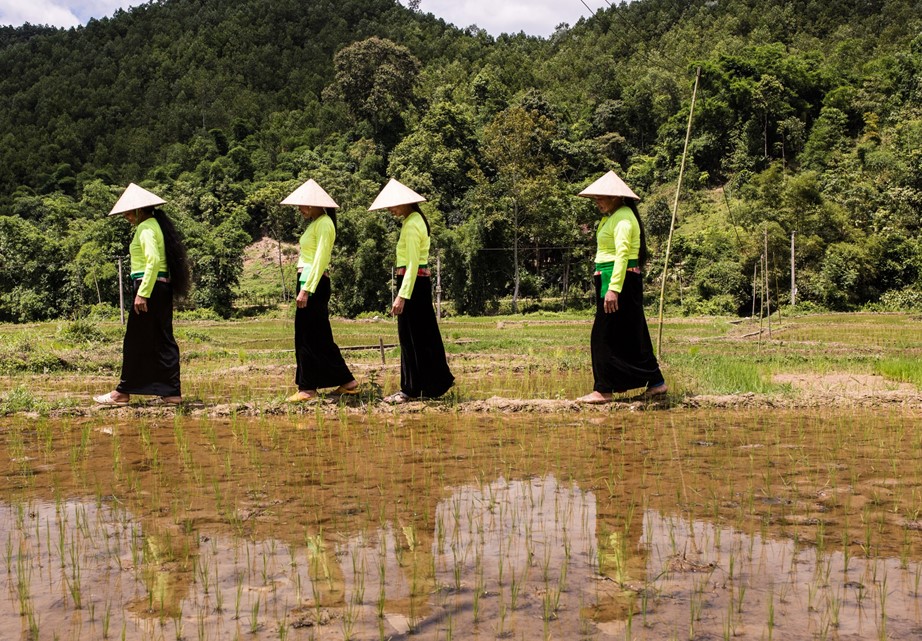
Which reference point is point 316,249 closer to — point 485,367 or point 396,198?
point 396,198

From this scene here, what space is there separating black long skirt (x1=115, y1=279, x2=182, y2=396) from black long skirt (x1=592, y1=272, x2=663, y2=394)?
4.01 m

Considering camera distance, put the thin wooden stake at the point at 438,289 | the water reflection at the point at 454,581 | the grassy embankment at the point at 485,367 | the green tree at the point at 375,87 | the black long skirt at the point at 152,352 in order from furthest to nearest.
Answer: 1. the green tree at the point at 375,87
2. the thin wooden stake at the point at 438,289
3. the grassy embankment at the point at 485,367
4. the black long skirt at the point at 152,352
5. the water reflection at the point at 454,581

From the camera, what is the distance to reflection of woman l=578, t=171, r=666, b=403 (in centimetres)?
806

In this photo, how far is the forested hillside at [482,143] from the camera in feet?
139

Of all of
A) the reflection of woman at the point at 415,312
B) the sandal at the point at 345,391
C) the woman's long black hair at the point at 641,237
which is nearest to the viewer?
the woman's long black hair at the point at 641,237

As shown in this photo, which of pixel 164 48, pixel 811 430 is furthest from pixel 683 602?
pixel 164 48

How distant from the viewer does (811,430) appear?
6.92 meters

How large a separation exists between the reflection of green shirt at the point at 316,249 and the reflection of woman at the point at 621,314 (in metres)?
2.44

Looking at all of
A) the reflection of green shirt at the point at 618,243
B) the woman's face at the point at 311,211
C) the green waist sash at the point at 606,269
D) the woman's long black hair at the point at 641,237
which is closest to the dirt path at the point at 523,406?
the green waist sash at the point at 606,269

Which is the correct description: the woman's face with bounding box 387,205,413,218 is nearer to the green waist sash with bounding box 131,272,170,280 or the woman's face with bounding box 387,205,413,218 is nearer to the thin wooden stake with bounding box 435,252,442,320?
the green waist sash with bounding box 131,272,170,280

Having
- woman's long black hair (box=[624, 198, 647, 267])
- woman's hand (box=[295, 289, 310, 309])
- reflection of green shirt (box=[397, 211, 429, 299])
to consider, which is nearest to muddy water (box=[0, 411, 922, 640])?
woman's hand (box=[295, 289, 310, 309])

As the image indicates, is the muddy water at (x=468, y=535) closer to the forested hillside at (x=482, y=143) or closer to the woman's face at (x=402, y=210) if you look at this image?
the woman's face at (x=402, y=210)

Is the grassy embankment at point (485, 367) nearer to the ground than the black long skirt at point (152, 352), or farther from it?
nearer to the ground

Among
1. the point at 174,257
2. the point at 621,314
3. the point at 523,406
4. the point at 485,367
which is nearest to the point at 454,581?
the point at 523,406
